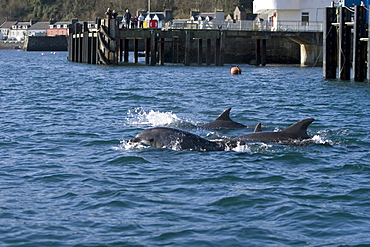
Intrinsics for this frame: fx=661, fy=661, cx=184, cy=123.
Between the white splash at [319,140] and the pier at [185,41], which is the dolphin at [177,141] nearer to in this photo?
the white splash at [319,140]

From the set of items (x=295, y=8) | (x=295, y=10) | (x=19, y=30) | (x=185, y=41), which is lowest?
(x=185, y=41)

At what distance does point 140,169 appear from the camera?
491 inches

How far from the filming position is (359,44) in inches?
1260

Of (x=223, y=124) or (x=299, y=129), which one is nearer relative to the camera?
(x=299, y=129)

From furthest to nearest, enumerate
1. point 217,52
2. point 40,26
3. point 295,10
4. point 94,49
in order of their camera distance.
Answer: point 40,26 → point 295,10 → point 94,49 → point 217,52

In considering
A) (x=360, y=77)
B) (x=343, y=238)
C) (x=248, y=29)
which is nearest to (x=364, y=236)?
(x=343, y=238)

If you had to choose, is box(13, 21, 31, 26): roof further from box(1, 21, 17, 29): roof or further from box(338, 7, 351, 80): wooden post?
box(338, 7, 351, 80): wooden post

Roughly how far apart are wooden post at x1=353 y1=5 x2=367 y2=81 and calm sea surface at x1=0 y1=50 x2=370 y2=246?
35.8 ft

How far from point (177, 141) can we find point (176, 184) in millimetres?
2663

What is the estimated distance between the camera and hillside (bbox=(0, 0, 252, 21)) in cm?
13921

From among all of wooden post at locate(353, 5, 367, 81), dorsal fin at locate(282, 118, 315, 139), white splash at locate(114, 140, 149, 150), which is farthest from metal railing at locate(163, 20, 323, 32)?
white splash at locate(114, 140, 149, 150)

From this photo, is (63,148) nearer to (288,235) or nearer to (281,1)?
(288,235)

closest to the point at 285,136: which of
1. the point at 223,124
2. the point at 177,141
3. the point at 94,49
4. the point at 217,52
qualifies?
the point at 177,141

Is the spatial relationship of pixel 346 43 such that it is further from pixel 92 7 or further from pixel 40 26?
pixel 40 26
